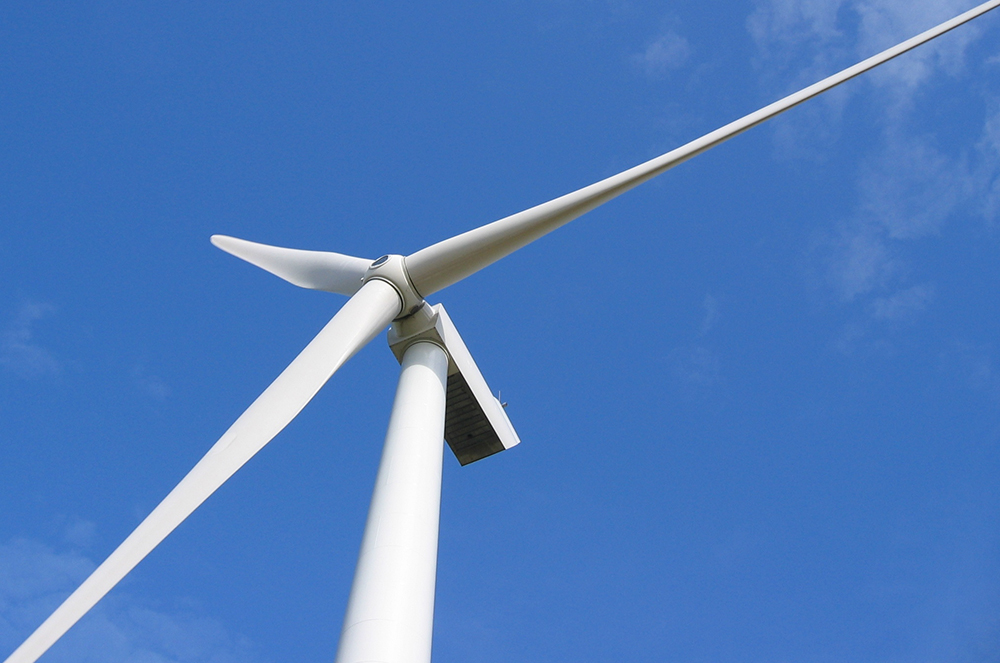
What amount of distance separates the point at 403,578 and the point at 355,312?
4649mm

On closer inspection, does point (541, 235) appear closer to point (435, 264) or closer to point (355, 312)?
point (435, 264)

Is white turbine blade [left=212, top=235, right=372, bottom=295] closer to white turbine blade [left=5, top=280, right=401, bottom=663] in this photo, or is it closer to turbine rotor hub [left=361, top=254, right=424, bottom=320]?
turbine rotor hub [left=361, top=254, right=424, bottom=320]

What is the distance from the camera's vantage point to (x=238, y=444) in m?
9.20

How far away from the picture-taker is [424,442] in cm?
1064

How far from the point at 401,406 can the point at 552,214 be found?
13.9ft

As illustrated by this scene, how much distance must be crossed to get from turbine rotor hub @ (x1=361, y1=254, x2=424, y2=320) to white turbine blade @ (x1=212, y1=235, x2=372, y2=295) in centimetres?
78

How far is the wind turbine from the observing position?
26.2ft

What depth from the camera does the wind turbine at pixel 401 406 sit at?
7.98 meters

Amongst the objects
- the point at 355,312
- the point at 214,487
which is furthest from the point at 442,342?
the point at 214,487

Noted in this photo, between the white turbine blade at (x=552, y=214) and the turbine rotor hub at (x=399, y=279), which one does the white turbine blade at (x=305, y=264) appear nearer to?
the turbine rotor hub at (x=399, y=279)

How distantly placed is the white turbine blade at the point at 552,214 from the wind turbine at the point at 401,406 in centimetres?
2

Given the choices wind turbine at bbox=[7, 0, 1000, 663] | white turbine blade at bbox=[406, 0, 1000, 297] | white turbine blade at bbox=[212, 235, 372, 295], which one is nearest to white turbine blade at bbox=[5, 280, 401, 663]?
wind turbine at bbox=[7, 0, 1000, 663]

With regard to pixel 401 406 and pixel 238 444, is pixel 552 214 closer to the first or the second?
pixel 401 406

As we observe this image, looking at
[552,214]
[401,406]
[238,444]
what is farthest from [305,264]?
[238,444]
